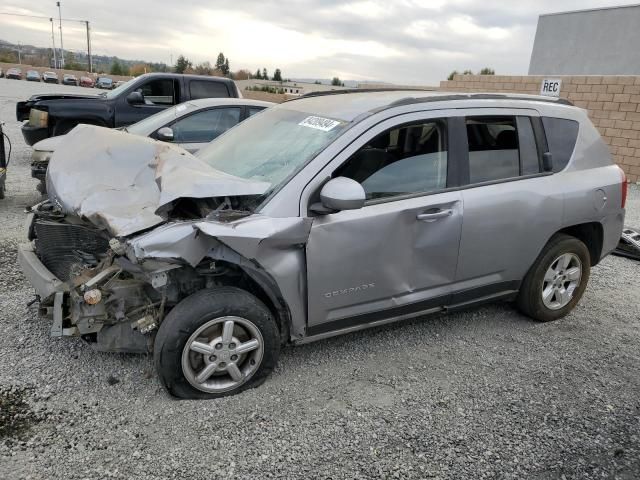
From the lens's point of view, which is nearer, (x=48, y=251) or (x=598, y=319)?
(x=48, y=251)

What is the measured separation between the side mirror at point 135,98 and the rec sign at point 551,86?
996cm

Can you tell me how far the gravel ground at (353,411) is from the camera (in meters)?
2.58

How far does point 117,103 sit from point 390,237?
754cm

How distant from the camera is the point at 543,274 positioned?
409 cm

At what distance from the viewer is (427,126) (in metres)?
3.46

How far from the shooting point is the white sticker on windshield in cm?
336

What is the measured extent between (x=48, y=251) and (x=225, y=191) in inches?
52.2

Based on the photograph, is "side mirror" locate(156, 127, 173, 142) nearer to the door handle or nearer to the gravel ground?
the gravel ground

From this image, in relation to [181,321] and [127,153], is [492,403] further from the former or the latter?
[127,153]

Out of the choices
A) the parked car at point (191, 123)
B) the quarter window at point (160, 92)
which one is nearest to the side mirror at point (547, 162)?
the parked car at point (191, 123)

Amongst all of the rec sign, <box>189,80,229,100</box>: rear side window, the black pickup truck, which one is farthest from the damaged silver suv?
the rec sign

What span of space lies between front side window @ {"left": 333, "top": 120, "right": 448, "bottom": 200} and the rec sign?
1127cm

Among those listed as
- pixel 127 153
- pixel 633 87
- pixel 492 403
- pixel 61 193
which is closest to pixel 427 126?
pixel 492 403

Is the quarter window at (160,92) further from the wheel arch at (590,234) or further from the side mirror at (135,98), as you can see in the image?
the wheel arch at (590,234)
